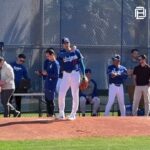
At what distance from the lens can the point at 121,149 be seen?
13.4 m

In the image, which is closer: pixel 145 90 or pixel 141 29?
pixel 145 90

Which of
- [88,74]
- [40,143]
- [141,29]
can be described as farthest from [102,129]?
[141,29]

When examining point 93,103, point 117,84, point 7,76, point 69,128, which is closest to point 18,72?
point 93,103

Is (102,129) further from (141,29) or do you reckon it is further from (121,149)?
(141,29)

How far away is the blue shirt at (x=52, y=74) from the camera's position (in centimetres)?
1912

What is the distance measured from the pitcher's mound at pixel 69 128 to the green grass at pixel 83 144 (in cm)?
67

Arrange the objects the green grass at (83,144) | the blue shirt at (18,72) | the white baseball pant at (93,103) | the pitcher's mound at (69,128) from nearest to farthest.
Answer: the green grass at (83,144), the pitcher's mound at (69,128), the blue shirt at (18,72), the white baseball pant at (93,103)

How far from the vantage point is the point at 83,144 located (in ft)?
46.3

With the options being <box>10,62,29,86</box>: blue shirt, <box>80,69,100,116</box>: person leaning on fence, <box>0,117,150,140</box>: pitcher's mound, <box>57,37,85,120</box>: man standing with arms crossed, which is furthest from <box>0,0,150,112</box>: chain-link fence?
<box>57,37,85,120</box>: man standing with arms crossed

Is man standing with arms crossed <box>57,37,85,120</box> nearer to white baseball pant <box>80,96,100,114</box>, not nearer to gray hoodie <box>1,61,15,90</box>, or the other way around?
gray hoodie <box>1,61,15,90</box>

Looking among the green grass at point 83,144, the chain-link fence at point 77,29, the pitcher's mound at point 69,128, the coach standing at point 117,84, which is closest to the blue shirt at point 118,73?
the coach standing at point 117,84

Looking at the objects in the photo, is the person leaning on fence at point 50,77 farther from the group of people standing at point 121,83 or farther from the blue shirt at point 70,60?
the blue shirt at point 70,60

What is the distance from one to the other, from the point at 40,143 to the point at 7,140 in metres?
0.83

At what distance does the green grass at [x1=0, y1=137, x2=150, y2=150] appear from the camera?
44.2 feet
